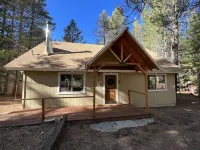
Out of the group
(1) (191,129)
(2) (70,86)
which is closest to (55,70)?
(2) (70,86)

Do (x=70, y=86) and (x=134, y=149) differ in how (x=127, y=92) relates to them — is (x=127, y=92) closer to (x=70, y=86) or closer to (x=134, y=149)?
(x=70, y=86)

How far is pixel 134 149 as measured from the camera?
4312 mm

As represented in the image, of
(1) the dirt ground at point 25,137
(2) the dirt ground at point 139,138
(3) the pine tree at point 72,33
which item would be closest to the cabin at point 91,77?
(2) the dirt ground at point 139,138

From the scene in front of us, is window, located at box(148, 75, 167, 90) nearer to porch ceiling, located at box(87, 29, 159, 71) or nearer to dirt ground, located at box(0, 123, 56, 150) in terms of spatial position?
porch ceiling, located at box(87, 29, 159, 71)

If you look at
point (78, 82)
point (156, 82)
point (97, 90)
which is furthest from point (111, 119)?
point (156, 82)

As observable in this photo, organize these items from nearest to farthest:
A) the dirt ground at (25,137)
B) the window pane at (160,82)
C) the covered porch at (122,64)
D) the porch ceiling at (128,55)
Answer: the dirt ground at (25,137) → the porch ceiling at (128,55) → the covered porch at (122,64) → the window pane at (160,82)

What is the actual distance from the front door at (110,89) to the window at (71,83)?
1.66 m

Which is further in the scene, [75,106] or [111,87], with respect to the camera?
[111,87]

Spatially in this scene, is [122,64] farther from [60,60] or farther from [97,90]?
[60,60]

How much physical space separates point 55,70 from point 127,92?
194 inches

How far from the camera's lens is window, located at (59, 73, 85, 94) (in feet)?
29.4

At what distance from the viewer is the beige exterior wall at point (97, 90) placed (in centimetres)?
851

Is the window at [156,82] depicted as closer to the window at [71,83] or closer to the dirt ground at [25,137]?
the window at [71,83]

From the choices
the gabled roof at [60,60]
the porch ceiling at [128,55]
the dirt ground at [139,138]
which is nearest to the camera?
the dirt ground at [139,138]
